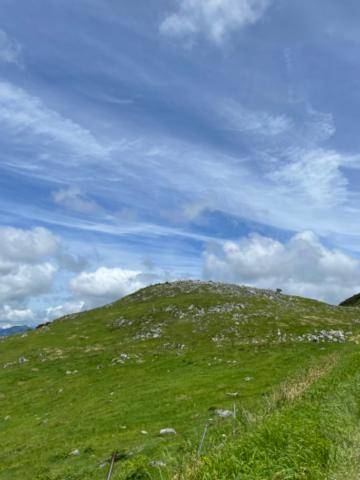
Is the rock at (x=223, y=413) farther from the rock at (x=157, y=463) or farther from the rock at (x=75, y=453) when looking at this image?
the rock at (x=157, y=463)

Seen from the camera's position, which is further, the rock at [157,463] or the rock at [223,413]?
the rock at [223,413]

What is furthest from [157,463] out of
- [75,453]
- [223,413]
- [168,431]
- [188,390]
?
[188,390]

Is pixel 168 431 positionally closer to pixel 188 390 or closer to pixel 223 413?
pixel 223 413

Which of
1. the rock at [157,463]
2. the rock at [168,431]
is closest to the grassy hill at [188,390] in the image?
the rock at [157,463]

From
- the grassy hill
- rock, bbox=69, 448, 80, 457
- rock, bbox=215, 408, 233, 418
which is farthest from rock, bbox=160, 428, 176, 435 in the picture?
rock, bbox=69, 448, 80, 457

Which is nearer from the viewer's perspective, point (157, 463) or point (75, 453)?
point (157, 463)

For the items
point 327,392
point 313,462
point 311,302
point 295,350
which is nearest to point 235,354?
point 295,350

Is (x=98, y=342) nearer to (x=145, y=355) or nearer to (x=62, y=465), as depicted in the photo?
A: (x=145, y=355)

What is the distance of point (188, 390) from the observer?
36406 millimetres

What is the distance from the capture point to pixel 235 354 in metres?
50.7

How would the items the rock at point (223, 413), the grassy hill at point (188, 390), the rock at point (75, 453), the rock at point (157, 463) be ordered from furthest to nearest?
1. the rock at point (223, 413)
2. the rock at point (75, 453)
3. the rock at point (157, 463)
4. the grassy hill at point (188, 390)

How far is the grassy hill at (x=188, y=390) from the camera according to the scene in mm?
12961

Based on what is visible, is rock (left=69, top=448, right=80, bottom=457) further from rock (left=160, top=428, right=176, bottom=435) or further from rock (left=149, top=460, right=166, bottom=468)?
rock (left=149, top=460, right=166, bottom=468)

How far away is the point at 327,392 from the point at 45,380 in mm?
39910
